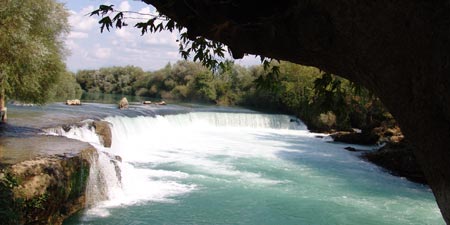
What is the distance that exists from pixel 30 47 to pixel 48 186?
16.4ft

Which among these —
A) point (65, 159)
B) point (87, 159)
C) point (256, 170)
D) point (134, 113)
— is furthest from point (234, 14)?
point (134, 113)

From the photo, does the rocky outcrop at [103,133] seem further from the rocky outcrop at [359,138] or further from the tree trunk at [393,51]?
the tree trunk at [393,51]

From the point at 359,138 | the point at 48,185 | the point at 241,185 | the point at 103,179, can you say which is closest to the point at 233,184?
the point at 241,185

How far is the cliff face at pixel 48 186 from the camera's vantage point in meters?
6.97

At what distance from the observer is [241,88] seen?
49.3m

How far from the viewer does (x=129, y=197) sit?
1091 centimetres

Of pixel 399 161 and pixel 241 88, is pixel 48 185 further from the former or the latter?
pixel 241 88

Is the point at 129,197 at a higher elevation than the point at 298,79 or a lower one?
lower

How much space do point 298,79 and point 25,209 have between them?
107 feet

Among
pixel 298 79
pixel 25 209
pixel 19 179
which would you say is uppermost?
pixel 298 79

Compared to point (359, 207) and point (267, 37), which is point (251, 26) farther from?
point (359, 207)

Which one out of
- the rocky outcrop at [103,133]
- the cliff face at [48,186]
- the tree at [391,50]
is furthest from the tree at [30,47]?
the tree at [391,50]

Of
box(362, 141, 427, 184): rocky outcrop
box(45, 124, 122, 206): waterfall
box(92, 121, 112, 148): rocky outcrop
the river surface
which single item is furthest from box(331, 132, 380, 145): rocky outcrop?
box(45, 124, 122, 206): waterfall

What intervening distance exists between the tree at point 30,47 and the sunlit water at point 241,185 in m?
2.26
